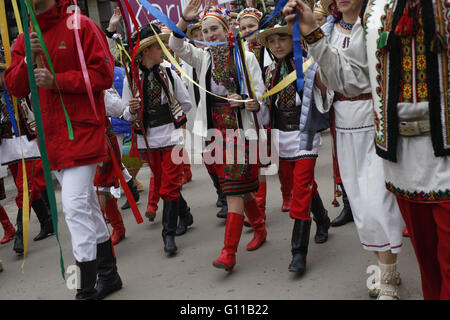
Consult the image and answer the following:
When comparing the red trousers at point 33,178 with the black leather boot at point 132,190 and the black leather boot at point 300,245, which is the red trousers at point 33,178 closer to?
the black leather boot at point 132,190

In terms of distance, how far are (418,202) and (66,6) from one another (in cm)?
248

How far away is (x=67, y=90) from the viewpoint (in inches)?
121

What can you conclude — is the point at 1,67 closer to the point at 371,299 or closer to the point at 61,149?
the point at 61,149

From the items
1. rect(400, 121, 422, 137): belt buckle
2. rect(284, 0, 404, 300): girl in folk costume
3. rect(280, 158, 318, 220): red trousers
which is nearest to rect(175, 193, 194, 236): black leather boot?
rect(280, 158, 318, 220): red trousers

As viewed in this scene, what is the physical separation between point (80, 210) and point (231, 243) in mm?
1112

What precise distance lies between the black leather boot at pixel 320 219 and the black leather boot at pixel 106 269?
164cm

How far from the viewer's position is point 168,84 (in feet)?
14.5

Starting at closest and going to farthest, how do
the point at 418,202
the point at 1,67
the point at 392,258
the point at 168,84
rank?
1. the point at 418,202
2. the point at 392,258
3. the point at 168,84
4. the point at 1,67

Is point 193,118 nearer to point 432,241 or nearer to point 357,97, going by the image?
point 357,97

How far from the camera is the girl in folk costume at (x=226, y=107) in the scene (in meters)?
3.64

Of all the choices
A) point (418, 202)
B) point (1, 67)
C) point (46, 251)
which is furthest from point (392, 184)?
point (1, 67)

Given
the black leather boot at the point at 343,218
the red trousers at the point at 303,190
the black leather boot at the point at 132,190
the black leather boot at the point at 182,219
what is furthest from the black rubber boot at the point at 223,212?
the red trousers at the point at 303,190

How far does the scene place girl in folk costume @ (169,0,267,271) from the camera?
3637 mm

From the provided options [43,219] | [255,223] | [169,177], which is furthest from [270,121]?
[43,219]
